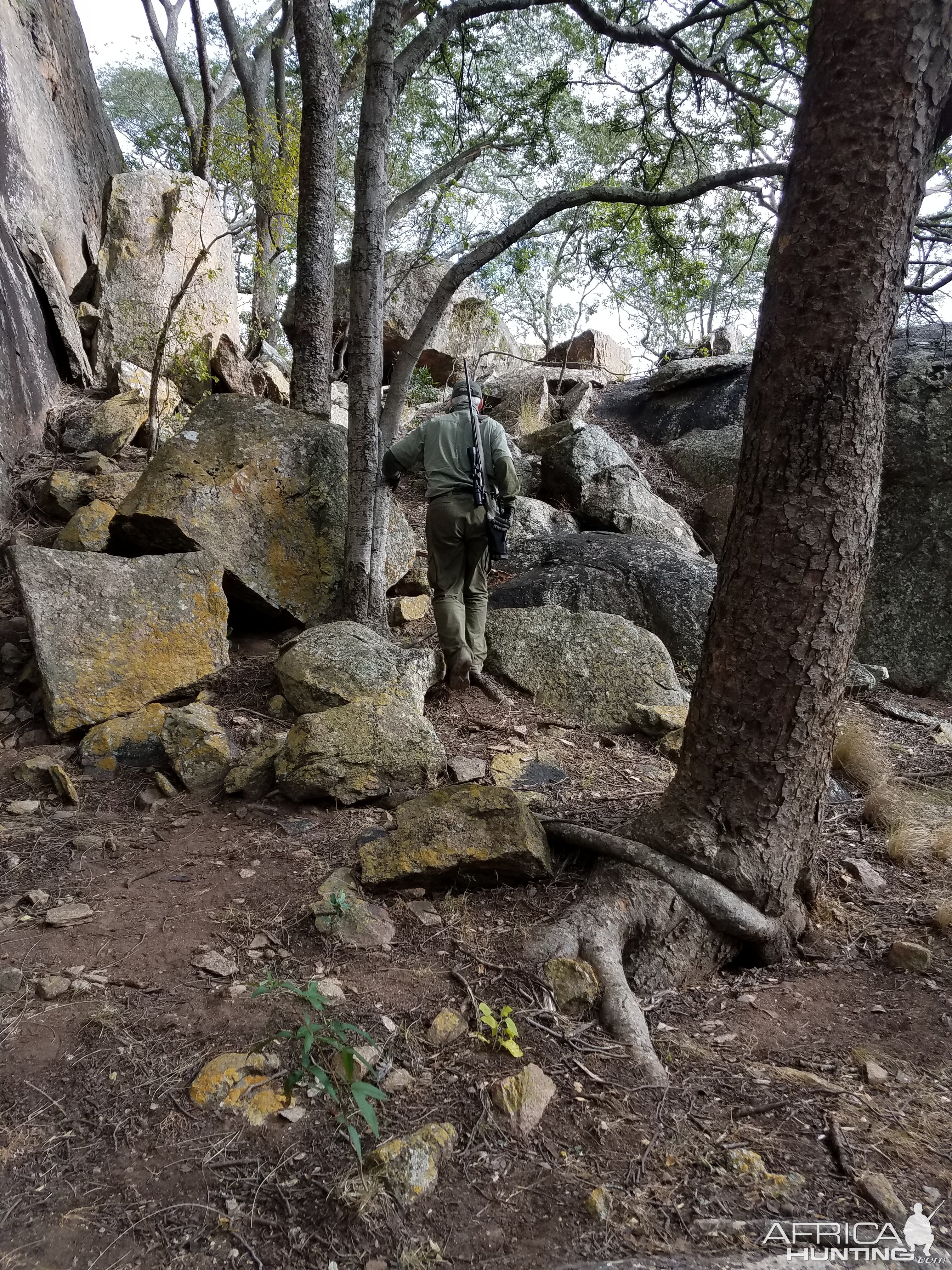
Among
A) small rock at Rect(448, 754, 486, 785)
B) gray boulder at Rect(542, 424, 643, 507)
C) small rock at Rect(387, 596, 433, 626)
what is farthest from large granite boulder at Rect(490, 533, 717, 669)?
gray boulder at Rect(542, 424, 643, 507)

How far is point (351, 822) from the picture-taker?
367cm

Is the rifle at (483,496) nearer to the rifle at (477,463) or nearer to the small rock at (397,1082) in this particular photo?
the rifle at (477,463)

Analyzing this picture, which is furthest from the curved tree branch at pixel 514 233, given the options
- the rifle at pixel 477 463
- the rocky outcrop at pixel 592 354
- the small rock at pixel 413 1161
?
the rocky outcrop at pixel 592 354

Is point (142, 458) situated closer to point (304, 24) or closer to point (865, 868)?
point (304, 24)

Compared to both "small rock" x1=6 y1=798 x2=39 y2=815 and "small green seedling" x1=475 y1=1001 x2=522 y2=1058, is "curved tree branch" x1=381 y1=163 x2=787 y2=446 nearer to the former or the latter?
"small rock" x1=6 y1=798 x2=39 y2=815

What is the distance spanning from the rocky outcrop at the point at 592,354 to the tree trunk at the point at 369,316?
10.7 metres

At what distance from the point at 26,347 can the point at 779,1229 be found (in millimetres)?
8912

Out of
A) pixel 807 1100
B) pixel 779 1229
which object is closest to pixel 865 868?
pixel 807 1100

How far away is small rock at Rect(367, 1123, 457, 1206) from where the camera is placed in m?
1.77

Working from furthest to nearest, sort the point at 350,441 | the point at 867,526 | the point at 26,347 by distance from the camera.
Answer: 1. the point at 26,347
2. the point at 350,441
3. the point at 867,526

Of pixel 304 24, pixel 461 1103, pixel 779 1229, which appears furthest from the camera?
pixel 304 24

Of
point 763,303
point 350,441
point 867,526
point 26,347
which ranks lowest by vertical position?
point 867,526

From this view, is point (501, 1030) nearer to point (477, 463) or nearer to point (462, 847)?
point (462, 847)

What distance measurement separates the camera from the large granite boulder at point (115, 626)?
432cm
